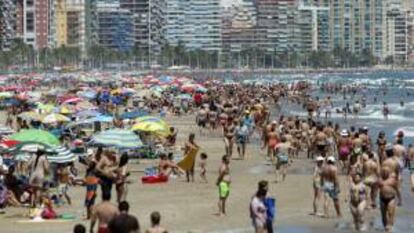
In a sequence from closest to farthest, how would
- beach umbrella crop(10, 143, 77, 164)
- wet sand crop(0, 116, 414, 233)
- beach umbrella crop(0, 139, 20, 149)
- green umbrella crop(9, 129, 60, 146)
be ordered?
wet sand crop(0, 116, 414, 233) < beach umbrella crop(10, 143, 77, 164) < green umbrella crop(9, 129, 60, 146) < beach umbrella crop(0, 139, 20, 149)

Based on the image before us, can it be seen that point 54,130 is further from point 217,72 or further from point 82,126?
point 217,72

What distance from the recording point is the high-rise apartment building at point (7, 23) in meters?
152

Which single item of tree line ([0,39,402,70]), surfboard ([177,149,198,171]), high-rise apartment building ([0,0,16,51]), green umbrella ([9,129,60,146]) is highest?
high-rise apartment building ([0,0,16,51])

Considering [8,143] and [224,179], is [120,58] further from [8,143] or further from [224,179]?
[224,179]

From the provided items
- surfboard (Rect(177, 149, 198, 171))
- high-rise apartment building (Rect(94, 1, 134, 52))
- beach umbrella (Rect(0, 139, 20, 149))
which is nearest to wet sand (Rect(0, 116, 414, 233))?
surfboard (Rect(177, 149, 198, 171))

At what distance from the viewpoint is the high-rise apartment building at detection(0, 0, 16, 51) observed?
152 m

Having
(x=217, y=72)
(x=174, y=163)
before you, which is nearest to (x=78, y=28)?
(x=217, y=72)

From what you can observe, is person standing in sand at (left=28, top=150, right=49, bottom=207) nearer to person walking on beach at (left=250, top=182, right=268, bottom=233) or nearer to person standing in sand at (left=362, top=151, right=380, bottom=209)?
person walking on beach at (left=250, top=182, right=268, bottom=233)

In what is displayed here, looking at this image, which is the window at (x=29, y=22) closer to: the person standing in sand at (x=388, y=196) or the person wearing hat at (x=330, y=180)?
the person wearing hat at (x=330, y=180)

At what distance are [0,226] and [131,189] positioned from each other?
5.01 m

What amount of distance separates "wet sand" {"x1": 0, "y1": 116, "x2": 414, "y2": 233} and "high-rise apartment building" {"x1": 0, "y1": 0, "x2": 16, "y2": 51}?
438 feet

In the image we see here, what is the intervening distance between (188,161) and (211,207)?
3.54 m

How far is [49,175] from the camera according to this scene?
599 inches

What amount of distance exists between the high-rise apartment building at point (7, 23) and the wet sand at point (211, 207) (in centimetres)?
13349
